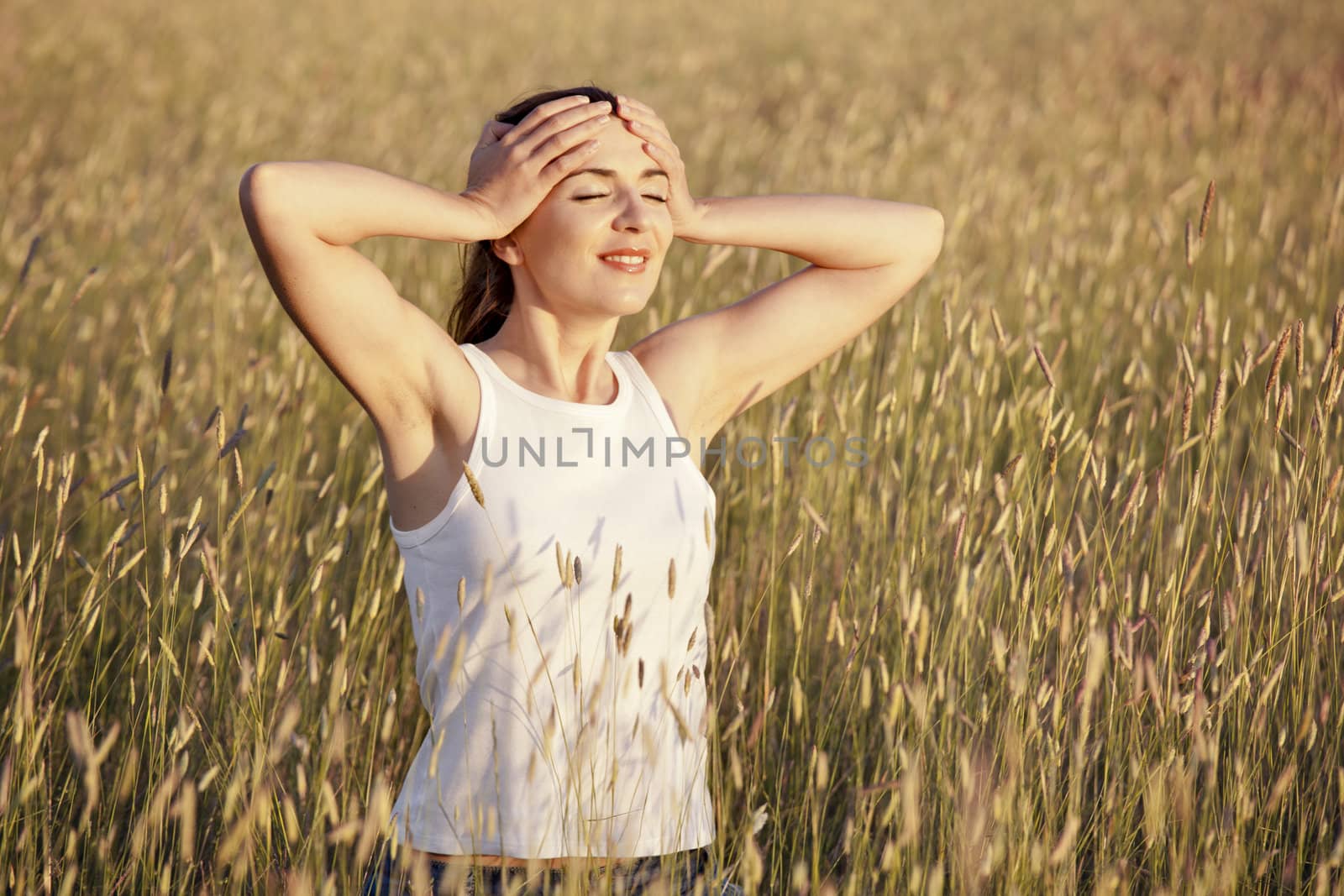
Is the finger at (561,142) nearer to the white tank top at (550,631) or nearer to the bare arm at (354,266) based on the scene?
the bare arm at (354,266)

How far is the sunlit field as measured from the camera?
135cm

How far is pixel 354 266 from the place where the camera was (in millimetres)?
1359

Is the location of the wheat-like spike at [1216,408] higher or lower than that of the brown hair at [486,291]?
lower

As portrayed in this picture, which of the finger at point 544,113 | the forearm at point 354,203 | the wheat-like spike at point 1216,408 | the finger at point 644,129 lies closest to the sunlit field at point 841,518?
the wheat-like spike at point 1216,408

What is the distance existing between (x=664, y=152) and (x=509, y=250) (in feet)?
0.82

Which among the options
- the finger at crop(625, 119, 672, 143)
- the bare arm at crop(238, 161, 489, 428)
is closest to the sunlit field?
the bare arm at crop(238, 161, 489, 428)

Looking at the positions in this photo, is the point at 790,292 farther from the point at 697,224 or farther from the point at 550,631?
the point at 550,631

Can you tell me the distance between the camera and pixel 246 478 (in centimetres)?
221

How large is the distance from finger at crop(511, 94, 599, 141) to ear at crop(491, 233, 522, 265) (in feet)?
0.47

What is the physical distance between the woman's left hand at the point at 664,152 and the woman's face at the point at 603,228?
1 cm

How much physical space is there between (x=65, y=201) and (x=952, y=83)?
537 cm

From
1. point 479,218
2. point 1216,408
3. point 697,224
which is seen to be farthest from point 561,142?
point 1216,408

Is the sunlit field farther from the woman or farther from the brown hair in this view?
the brown hair

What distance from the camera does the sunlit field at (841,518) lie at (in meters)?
1.35
